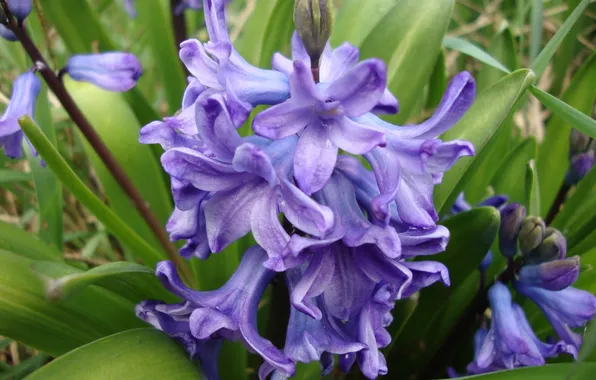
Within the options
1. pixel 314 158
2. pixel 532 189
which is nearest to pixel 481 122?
pixel 532 189

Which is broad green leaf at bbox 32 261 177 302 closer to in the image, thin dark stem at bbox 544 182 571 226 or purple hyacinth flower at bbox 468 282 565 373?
purple hyacinth flower at bbox 468 282 565 373

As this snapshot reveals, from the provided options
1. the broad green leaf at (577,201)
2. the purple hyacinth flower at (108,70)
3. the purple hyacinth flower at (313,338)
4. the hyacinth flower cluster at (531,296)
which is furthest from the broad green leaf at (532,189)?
the purple hyacinth flower at (108,70)

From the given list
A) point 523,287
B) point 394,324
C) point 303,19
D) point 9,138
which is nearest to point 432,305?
point 394,324

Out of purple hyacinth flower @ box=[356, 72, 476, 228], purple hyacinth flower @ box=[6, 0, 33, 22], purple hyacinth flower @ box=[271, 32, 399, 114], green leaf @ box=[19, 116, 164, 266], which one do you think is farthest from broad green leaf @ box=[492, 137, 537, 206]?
purple hyacinth flower @ box=[6, 0, 33, 22]

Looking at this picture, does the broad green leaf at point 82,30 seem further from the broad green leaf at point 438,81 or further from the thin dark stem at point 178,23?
the broad green leaf at point 438,81

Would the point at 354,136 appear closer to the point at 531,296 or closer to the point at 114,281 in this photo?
the point at 114,281

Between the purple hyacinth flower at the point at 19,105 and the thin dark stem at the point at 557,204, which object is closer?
the purple hyacinth flower at the point at 19,105

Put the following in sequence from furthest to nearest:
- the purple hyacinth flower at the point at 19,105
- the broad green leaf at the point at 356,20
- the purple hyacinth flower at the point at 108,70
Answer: the broad green leaf at the point at 356,20
the purple hyacinth flower at the point at 108,70
the purple hyacinth flower at the point at 19,105

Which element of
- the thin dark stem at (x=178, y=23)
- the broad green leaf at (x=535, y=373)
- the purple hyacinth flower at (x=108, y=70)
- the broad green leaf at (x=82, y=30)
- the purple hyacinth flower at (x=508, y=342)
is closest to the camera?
the broad green leaf at (x=535, y=373)

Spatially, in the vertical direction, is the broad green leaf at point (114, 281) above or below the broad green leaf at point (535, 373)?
above
